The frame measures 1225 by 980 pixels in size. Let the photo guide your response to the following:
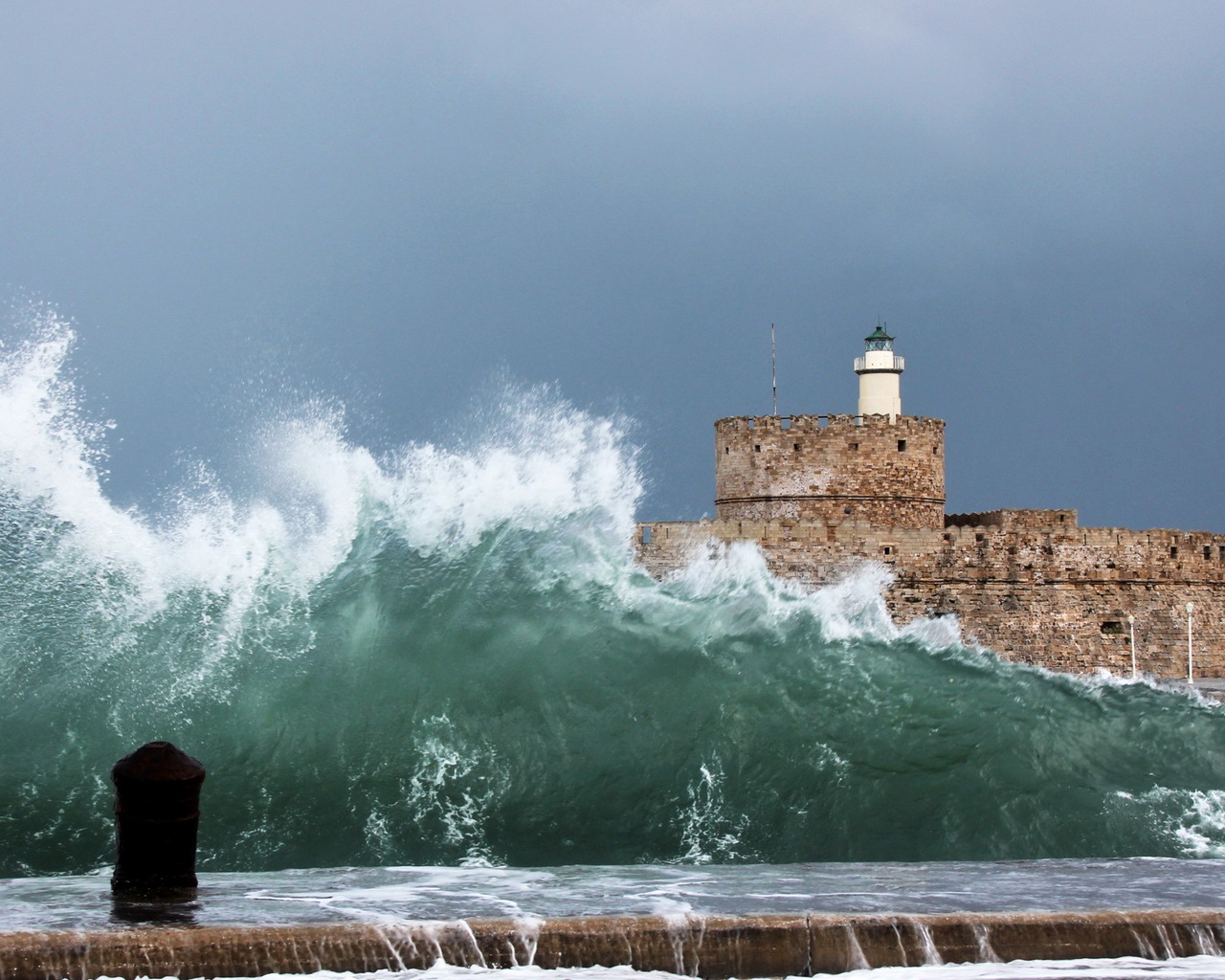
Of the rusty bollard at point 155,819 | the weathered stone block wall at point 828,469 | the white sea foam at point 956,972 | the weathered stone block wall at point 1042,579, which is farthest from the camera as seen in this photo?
the weathered stone block wall at point 828,469

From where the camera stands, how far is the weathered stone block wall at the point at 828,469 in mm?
25047

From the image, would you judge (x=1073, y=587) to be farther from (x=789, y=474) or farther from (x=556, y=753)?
(x=556, y=753)

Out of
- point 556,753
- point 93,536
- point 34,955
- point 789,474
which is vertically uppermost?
point 789,474

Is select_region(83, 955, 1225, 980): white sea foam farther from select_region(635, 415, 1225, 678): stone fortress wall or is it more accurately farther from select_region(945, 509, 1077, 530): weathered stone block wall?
select_region(945, 509, 1077, 530): weathered stone block wall

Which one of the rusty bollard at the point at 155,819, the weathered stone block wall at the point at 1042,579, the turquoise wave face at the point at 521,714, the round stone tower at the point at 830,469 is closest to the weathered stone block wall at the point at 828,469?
the round stone tower at the point at 830,469

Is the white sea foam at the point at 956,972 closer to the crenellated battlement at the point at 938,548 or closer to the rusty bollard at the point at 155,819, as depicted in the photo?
the rusty bollard at the point at 155,819

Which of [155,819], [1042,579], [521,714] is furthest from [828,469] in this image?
[155,819]

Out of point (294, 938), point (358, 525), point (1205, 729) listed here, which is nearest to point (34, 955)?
point (294, 938)

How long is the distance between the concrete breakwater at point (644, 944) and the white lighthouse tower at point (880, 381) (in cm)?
1985

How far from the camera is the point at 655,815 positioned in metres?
12.0

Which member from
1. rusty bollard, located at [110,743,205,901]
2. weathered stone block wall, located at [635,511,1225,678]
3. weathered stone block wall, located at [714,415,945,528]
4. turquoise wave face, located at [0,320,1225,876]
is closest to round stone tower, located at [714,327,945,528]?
weathered stone block wall, located at [714,415,945,528]

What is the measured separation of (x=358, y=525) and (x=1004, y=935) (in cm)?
945

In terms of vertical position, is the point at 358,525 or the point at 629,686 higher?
the point at 358,525

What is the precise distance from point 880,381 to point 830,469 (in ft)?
9.70
